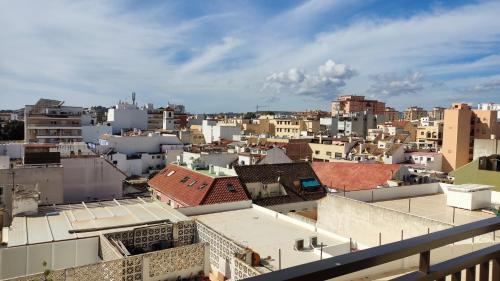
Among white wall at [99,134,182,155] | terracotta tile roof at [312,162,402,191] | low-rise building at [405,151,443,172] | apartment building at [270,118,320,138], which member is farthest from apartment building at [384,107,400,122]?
terracotta tile roof at [312,162,402,191]

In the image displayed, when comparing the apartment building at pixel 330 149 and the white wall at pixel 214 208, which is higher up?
the apartment building at pixel 330 149

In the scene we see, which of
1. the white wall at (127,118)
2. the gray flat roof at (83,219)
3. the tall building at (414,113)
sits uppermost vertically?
the tall building at (414,113)

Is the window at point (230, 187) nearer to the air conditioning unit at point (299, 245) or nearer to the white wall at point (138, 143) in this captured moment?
the air conditioning unit at point (299, 245)

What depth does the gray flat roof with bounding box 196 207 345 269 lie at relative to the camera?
11492 mm

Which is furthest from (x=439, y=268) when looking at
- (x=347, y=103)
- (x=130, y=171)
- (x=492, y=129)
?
(x=347, y=103)

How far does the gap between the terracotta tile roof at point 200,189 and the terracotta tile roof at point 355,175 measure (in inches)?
344

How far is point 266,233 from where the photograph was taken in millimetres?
13719

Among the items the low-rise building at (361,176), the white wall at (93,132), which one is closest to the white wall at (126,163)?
the white wall at (93,132)

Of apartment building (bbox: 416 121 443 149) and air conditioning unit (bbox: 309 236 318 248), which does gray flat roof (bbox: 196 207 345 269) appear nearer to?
air conditioning unit (bbox: 309 236 318 248)

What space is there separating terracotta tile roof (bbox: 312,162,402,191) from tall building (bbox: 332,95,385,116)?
2984 inches

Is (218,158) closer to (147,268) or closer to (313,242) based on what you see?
(313,242)

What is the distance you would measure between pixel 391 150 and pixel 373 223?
2689 centimetres

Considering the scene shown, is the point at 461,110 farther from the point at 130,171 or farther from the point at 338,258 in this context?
the point at 338,258

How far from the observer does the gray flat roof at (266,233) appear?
1149 cm
